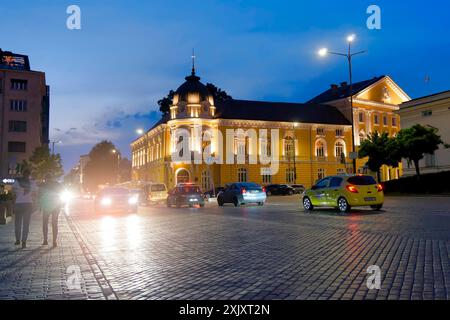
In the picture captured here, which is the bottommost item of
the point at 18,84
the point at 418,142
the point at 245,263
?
the point at 245,263

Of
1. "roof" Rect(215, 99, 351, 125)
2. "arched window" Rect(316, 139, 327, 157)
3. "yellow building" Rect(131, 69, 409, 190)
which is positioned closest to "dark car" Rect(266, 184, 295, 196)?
"yellow building" Rect(131, 69, 409, 190)

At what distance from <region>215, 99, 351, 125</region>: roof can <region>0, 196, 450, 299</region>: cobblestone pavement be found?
5181cm

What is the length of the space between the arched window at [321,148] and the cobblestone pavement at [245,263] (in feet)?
187

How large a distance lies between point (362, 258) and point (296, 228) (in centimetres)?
549

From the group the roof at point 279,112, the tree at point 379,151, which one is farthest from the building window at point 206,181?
the tree at point 379,151

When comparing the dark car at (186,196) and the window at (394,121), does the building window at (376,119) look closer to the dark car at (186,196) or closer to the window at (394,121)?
the window at (394,121)

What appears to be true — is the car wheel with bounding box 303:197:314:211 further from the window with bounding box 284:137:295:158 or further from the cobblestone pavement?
the window with bounding box 284:137:295:158

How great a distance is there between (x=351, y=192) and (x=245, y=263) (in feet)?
40.5

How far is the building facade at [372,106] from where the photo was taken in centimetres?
7075

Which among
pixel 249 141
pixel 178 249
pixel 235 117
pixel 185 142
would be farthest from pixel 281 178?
pixel 178 249

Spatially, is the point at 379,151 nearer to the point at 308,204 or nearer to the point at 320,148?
the point at 308,204

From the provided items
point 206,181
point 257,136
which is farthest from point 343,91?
point 206,181

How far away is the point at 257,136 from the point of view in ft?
211

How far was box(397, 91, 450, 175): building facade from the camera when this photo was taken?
46.2m
